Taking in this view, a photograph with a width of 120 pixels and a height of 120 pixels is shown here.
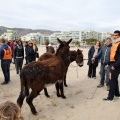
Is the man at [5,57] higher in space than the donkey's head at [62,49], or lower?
lower

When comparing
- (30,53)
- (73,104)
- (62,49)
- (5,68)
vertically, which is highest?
(62,49)

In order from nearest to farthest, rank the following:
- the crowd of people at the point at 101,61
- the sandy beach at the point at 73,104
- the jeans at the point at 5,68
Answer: the crowd of people at the point at 101,61
the sandy beach at the point at 73,104
the jeans at the point at 5,68

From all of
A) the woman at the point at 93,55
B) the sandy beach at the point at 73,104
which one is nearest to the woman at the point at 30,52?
the sandy beach at the point at 73,104

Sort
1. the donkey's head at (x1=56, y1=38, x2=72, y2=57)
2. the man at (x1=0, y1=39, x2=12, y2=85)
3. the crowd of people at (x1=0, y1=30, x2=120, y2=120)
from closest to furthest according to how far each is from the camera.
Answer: the crowd of people at (x1=0, y1=30, x2=120, y2=120) → the donkey's head at (x1=56, y1=38, x2=72, y2=57) → the man at (x1=0, y1=39, x2=12, y2=85)

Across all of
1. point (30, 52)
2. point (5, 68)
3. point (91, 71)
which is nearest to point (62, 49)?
point (5, 68)

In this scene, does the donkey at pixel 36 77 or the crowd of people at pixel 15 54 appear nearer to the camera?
the donkey at pixel 36 77

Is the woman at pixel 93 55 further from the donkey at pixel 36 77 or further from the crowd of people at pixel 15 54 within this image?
the donkey at pixel 36 77

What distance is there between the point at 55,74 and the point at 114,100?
2185 millimetres

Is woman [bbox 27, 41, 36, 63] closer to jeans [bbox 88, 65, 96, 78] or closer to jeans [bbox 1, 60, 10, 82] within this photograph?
jeans [bbox 1, 60, 10, 82]

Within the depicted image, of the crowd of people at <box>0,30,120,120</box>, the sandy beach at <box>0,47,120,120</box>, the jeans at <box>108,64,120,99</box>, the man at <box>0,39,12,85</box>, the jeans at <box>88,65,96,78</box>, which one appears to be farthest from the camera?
the jeans at <box>88,65,96,78</box>

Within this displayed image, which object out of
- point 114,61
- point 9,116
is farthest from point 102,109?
point 9,116

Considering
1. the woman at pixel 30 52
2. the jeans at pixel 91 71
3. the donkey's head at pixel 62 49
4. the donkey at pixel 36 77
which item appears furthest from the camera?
the woman at pixel 30 52

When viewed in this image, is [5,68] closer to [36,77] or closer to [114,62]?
[36,77]

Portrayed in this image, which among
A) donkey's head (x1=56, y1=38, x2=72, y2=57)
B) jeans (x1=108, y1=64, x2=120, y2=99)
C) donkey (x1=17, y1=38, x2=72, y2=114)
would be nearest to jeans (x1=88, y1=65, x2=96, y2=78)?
jeans (x1=108, y1=64, x2=120, y2=99)
